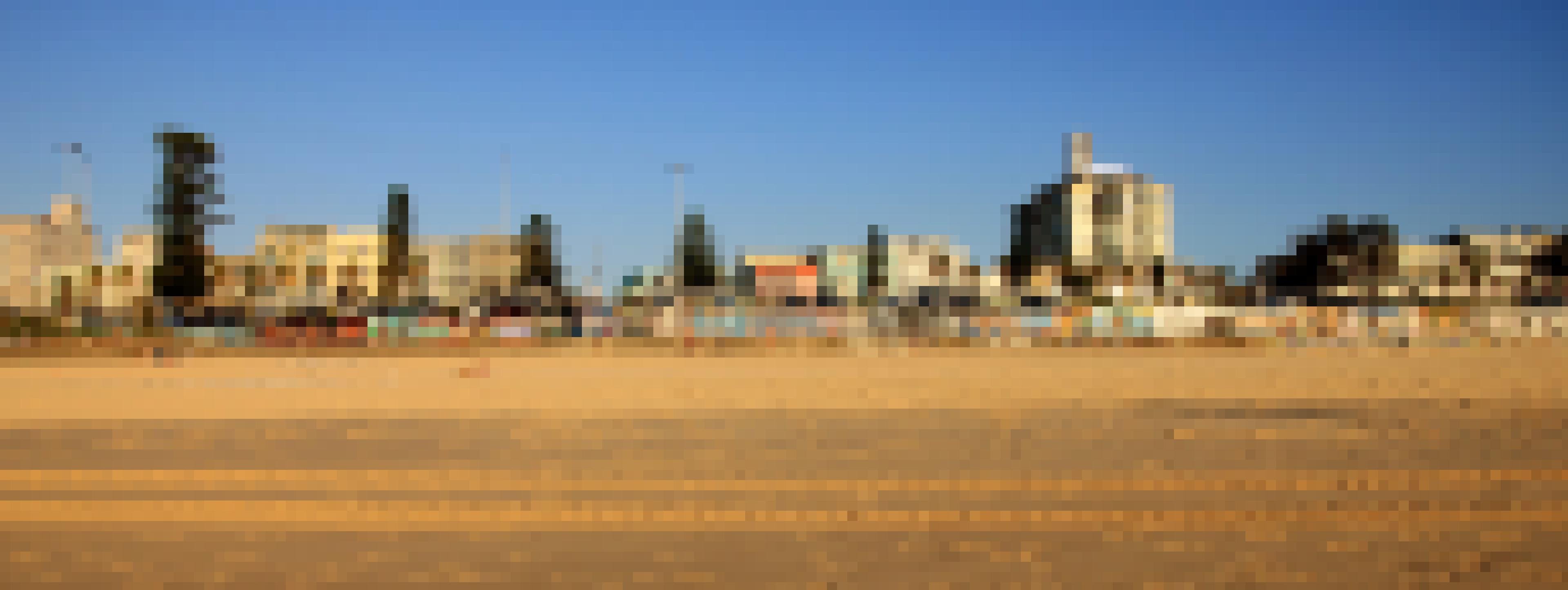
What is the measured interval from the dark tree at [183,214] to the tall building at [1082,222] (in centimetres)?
6445

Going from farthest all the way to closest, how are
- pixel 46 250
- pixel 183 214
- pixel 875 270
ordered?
pixel 46 250 → pixel 875 270 → pixel 183 214

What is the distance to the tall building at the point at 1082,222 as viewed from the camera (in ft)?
410

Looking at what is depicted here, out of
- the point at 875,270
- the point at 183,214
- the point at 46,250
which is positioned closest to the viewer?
the point at 183,214

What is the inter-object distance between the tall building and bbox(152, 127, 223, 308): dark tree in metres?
64.5

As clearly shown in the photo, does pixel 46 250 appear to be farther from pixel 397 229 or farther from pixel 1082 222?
pixel 1082 222

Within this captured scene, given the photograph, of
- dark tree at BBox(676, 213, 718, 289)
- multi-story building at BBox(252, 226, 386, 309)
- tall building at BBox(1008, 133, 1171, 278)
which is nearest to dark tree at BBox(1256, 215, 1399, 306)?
tall building at BBox(1008, 133, 1171, 278)

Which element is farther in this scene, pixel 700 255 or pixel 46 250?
pixel 46 250

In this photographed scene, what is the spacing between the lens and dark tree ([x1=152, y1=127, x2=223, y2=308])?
7612 centimetres

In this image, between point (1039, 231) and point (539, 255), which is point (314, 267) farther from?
point (1039, 231)

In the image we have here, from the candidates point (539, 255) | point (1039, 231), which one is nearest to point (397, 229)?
point (539, 255)

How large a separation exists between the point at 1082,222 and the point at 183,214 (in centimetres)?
7888

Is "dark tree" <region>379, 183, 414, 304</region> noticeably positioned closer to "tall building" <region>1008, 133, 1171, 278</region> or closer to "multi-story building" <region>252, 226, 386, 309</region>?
"multi-story building" <region>252, 226, 386, 309</region>

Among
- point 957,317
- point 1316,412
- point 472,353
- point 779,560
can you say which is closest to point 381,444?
point 779,560

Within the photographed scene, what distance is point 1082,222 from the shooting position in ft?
426
